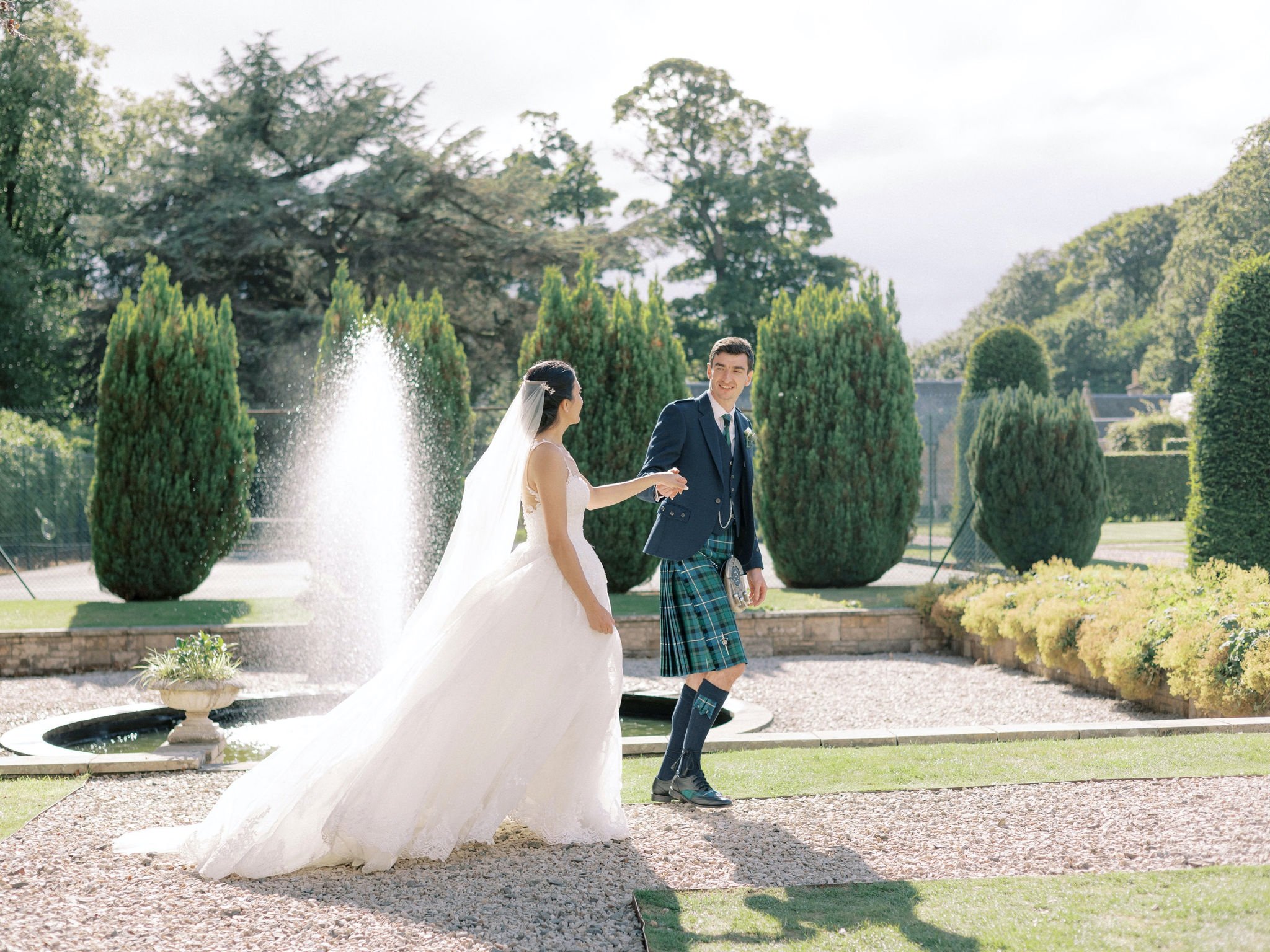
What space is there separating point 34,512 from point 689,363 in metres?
25.6

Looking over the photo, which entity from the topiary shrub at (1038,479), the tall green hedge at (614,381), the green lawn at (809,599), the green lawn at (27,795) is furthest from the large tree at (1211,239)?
the green lawn at (27,795)

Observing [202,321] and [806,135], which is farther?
[806,135]

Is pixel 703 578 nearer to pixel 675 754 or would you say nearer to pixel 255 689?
pixel 675 754

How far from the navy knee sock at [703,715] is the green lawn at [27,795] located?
9.32 feet

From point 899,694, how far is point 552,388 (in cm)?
565

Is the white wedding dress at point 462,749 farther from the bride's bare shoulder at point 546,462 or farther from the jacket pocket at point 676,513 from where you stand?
the jacket pocket at point 676,513

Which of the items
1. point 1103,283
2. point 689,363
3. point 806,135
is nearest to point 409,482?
point 689,363

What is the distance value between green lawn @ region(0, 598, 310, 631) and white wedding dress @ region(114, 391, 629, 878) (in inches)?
286

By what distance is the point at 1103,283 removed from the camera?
75562 mm

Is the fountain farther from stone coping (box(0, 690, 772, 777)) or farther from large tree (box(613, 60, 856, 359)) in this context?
large tree (box(613, 60, 856, 359))

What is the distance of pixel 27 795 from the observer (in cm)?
544

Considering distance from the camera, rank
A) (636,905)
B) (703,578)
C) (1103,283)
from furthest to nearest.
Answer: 1. (1103,283)
2. (703,578)
3. (636,905)

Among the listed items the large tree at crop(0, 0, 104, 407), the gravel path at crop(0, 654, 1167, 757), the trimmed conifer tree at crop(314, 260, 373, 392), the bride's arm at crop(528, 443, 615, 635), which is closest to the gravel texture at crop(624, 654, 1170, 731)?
the gravel path at crop(0, 654, 1167, 757)

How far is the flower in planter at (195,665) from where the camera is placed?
22.9 ft
